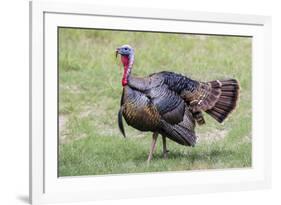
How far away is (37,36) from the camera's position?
2.57 metres

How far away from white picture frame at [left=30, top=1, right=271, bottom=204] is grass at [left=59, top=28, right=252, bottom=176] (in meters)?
0.04

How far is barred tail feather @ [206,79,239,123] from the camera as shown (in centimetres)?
298

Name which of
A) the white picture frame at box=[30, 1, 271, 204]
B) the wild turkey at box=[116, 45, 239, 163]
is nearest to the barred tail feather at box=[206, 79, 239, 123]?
the wild turkey at box=[116, 45, 239, 163]

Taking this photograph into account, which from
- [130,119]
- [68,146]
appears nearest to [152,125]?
[130,119]

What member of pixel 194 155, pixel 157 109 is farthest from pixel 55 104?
pixel 194 155

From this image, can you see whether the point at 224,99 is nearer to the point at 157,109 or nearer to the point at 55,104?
the point at 157,109

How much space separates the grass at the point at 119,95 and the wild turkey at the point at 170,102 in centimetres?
3

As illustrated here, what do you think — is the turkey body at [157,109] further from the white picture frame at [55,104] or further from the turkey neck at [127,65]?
the white picture frame at [55,104]

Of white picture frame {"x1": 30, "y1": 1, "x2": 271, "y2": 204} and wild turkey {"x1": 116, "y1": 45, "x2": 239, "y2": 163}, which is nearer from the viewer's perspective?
white picture frame {"x1": 30, "y1": 1, "x2": 271, "y2": 204}

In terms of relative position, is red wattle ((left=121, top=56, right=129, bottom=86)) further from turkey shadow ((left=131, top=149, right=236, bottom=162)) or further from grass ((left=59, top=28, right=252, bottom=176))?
turkey shadow ((left=131, top=149, right=236, bottom=162))

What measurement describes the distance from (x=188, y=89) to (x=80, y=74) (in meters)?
0.55

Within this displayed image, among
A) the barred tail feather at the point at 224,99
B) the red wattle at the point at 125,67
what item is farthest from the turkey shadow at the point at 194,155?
the red wattle at the point at 125,67

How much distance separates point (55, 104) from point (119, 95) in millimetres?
314

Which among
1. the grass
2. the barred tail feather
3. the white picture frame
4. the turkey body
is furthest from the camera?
the barred tail feather
